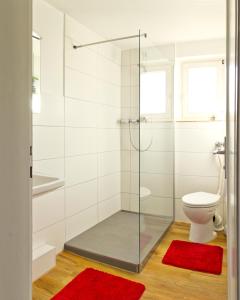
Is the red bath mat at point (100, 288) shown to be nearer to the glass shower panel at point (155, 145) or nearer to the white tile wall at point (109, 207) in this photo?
the glass shower panel at point (155, 145)

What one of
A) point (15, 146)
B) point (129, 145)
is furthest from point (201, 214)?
point (15, 146)

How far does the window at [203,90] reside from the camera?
10.7 ft

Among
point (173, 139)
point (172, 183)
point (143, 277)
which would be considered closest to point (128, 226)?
point (172, 183)

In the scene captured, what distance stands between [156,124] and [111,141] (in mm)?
751

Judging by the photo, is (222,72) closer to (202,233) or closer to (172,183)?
(172,183)

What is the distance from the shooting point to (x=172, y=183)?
3.37 metres

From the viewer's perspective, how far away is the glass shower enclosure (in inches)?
98.0

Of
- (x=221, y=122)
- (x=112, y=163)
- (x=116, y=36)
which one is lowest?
(x=112, y=163)

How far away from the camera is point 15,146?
0.76m

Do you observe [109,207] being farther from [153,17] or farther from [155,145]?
[153,17]

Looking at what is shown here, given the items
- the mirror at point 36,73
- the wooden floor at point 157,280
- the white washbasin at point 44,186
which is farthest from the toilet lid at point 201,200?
the mirror at point 36,73

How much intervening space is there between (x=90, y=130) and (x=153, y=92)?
2.79ft

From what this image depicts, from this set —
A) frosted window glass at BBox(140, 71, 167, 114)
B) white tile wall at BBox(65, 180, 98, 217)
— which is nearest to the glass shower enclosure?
frosted window glass at BBox(140, 71, 167, 114)

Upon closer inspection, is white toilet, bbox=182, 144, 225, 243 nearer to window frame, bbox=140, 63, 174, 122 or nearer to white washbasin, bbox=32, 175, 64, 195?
window frame, bbox=140, 63, 174, 122
